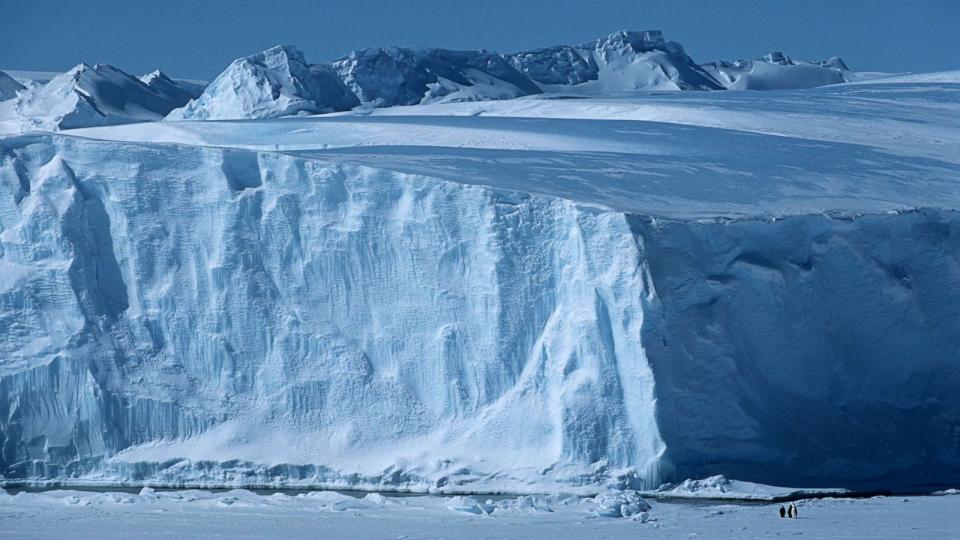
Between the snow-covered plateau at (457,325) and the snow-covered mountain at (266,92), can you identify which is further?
the snow-covered mountain at (266,92)

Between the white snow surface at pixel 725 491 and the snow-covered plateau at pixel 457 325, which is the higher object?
the snow-covered plateau at pixel 457 325

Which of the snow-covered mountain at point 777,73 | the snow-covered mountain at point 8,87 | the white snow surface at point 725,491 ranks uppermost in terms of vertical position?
the snow-covered mountain at point 777,73

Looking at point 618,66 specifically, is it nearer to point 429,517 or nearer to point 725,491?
point 725,491

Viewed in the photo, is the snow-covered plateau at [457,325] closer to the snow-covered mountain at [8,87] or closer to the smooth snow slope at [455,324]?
the smooth snow slope at [455,324]

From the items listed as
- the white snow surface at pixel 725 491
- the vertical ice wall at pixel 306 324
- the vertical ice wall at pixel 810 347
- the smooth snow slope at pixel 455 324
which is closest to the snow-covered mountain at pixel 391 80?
the vertical ice wall at pixel 306 324

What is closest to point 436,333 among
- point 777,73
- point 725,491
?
point 725,491

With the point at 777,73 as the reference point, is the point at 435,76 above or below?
below
